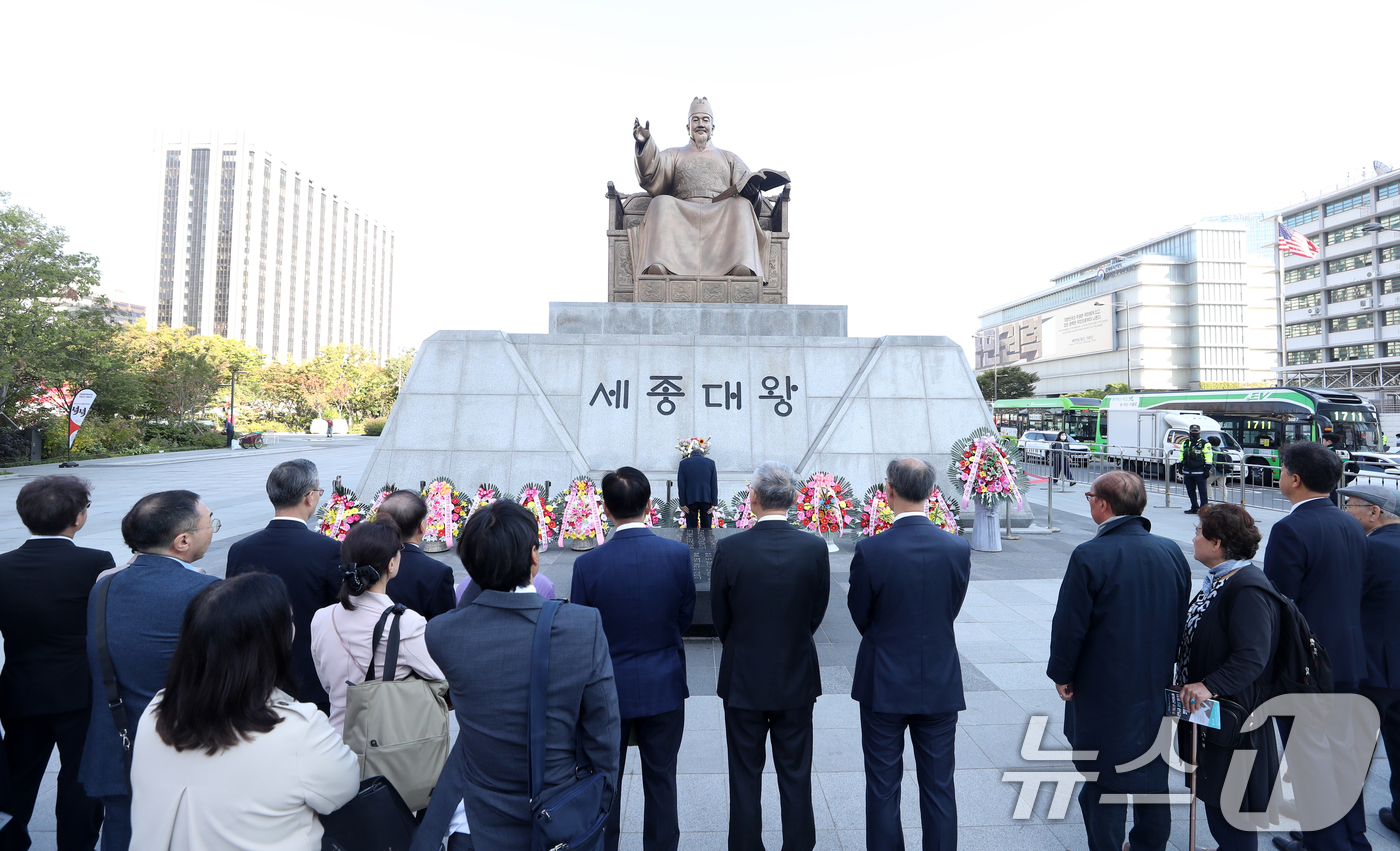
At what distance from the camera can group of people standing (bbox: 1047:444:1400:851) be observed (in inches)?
105

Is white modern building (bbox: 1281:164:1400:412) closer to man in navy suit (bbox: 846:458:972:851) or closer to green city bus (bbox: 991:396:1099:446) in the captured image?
green city bus (bbox: 991:396:1099:446)

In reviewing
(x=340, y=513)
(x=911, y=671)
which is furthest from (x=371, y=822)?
(x=340, y=513)

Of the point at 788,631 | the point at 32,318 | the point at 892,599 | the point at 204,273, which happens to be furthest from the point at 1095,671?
the point at 204,273

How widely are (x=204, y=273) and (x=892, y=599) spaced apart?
11410cm

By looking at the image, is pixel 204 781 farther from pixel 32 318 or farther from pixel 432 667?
pixel 32 318

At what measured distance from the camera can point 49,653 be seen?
2.74 m

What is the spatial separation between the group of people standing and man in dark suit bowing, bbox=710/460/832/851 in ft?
3.37

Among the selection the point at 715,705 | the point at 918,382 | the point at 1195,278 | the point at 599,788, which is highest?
the point at 1195,278

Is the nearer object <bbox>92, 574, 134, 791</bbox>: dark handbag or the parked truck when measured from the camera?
<bbox>92, 574, 134, 791</bbox>: dark handbag

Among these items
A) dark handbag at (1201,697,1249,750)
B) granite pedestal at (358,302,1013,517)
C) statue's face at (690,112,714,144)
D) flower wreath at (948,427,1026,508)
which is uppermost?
statue's face at (690,112,714,144)

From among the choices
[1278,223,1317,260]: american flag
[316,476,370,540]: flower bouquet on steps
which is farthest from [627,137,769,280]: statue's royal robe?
[1278,223,1317,260]: american flag

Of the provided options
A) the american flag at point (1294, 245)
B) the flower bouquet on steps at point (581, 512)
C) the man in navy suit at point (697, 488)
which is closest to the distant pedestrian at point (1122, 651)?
the man in navy suit at point (697, 488)

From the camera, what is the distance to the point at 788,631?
9.54 feet

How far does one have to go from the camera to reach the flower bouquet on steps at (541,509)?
309 inches
